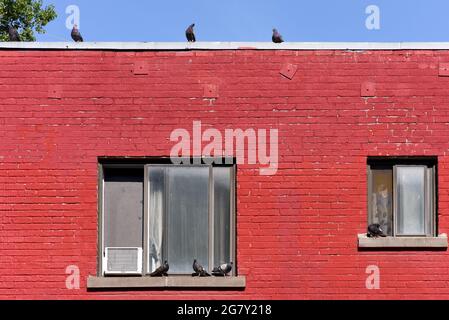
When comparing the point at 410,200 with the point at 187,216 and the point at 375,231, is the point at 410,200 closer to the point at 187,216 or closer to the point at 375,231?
the point at 375,231

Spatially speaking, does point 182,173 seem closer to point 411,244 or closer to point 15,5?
point 411,244

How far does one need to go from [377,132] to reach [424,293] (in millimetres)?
2367

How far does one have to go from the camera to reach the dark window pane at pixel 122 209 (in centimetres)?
1324

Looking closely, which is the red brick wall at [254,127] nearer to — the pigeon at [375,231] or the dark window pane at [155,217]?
the pigeon at [375,231]

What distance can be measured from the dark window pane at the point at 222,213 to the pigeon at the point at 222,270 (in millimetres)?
179

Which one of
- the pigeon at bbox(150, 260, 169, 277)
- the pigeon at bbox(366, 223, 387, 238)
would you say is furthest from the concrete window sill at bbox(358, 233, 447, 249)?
the pigeon at bbox(150, 260, 169, 277)

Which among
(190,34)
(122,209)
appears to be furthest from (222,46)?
(122,209)

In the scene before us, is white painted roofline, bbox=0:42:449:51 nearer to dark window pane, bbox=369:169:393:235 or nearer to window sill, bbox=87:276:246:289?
dark window pane, bbox=369:169:393:235

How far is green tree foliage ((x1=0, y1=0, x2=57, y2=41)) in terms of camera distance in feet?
114

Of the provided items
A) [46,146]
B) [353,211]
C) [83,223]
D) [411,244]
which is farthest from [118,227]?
[411,244]

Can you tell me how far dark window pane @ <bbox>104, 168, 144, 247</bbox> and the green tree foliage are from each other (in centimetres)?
2269

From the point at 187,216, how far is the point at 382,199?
2827 mm

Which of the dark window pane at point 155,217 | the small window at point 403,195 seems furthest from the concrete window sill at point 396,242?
the dark window pane at point 155,217

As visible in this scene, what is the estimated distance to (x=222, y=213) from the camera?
13.3 metres
